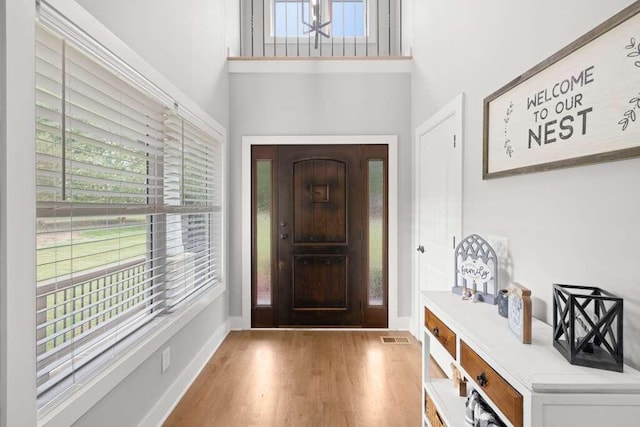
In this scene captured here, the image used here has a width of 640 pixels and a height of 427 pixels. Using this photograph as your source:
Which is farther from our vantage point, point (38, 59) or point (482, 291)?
point (482, 291)

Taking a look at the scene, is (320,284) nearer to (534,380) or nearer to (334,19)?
(534,380)

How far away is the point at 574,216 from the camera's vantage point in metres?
1.35

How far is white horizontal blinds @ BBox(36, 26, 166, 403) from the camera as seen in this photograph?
1.26m

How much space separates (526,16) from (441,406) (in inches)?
75.1

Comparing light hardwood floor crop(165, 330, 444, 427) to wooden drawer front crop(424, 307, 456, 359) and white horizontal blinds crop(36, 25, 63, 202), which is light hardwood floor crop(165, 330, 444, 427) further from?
white horizontal blinds crop(36, 25, 63, 202)

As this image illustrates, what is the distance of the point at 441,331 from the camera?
173 centimetres

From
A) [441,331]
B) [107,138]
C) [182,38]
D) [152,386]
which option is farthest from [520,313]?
[182,38]

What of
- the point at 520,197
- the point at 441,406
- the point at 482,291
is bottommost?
the point at 441,406

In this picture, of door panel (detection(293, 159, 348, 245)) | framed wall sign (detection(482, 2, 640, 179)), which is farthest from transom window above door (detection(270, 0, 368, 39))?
framed wall sign (detection(482, 2, 640, 179))

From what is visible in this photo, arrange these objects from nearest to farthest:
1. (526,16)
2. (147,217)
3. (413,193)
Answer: (526,16)
(147,217)
(413,193)

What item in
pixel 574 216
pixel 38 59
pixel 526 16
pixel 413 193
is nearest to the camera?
pixel 38 59

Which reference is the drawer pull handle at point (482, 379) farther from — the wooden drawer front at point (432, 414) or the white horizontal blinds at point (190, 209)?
the white horizontal blinds at point (190, 209)

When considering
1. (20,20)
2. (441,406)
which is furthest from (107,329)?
(441,406)

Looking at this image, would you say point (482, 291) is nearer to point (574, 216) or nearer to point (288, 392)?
point (574, 216)
